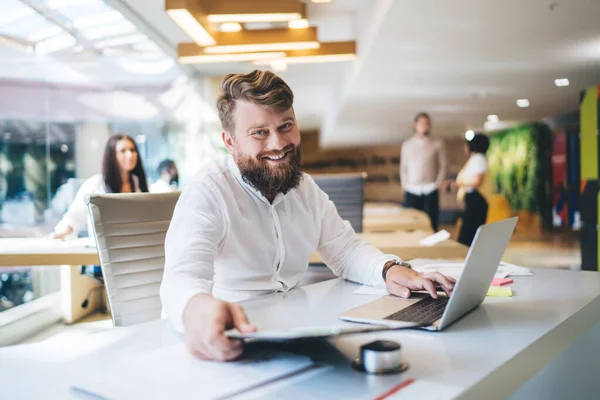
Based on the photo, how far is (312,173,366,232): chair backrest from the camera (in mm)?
3451

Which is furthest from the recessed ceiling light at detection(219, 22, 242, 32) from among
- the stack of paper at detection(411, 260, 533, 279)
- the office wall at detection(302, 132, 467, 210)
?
the office wall at detection(302, 132, 467, 210)

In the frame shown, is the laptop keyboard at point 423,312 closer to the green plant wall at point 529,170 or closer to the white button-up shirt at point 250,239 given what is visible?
the white button-up shirt at point 250,239

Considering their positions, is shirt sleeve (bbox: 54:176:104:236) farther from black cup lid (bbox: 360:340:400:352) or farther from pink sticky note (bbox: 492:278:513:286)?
black cup lid (bbox: 360:340:400:352)

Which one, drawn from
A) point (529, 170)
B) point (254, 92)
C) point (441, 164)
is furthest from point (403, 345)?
point (529, 170)

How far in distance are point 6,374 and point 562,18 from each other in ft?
15.2

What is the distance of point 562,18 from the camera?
14.3 feet

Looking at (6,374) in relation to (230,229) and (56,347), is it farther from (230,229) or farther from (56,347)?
(230,229)

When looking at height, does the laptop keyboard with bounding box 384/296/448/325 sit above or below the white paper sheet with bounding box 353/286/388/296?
above

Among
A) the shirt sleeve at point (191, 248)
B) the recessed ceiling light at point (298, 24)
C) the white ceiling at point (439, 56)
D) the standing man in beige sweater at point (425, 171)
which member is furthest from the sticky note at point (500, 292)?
the standing man in beige sweater at point (425, 171)

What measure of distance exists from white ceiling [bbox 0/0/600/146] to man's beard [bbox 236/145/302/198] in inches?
106

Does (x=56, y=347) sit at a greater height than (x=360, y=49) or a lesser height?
lesser

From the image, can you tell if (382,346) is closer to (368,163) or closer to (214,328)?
(214,328)

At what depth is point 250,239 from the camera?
151 centimetres

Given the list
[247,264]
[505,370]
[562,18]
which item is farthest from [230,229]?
[562,18]
